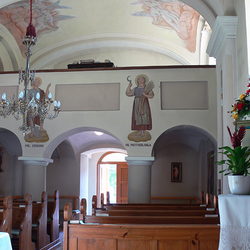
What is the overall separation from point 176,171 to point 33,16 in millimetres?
6957

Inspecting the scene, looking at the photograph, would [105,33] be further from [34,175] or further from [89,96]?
[34,175]

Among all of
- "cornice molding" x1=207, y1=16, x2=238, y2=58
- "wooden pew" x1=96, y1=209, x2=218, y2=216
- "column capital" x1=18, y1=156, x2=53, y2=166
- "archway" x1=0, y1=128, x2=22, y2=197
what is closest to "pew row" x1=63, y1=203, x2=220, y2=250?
"wooden pew" x1=96, y1=209, x2=218, y2=216

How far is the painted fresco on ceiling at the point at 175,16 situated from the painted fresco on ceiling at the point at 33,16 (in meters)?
2.56

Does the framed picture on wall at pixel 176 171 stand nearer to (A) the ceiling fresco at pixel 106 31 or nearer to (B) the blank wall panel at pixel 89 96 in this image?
(A) the ceiling fresco at pixel 106 31

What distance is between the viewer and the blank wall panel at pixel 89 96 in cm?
991

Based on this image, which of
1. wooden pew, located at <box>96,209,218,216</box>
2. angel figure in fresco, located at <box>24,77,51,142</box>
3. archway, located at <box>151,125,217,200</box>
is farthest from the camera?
archway, located at <box>151,125,217,200</box>

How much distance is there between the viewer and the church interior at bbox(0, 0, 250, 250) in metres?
6.04

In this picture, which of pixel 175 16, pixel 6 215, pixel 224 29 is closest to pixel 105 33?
pixel 175 16

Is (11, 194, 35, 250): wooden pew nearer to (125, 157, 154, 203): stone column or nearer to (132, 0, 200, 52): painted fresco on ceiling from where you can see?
(125, 157, 154, 203): stone column

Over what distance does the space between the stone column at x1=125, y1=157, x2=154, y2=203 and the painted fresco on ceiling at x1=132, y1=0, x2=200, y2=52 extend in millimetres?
5060

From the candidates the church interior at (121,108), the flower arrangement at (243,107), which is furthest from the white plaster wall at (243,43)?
the flower arrangement at (243,107)

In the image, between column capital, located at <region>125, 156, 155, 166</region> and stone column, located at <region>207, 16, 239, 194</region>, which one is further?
column capital, located at <region>125, 156, 155, 166</region>

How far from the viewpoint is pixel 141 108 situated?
384 inches

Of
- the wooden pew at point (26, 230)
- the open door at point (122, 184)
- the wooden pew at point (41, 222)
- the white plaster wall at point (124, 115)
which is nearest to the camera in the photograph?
the wooden pew at point (26, 230)
